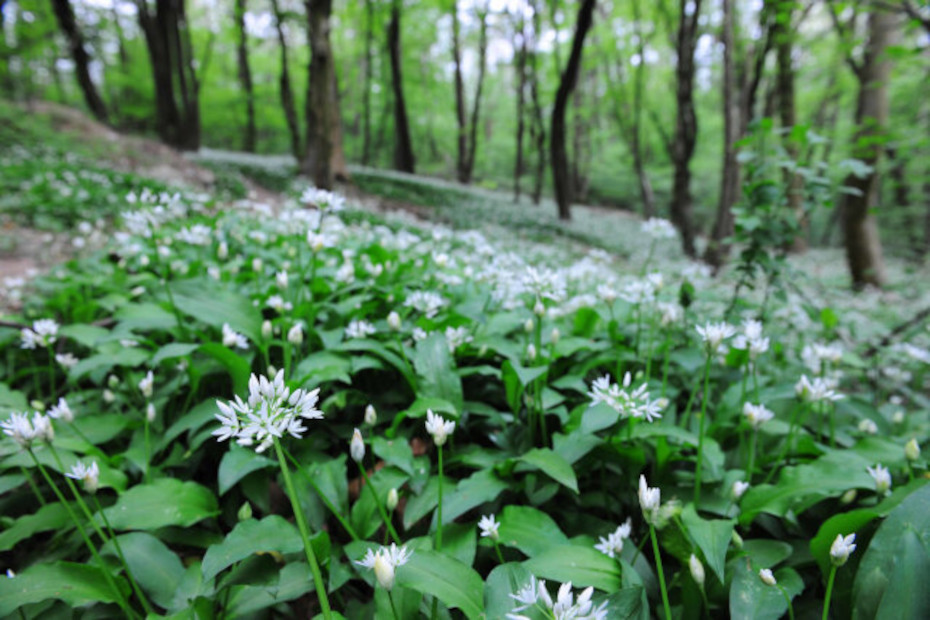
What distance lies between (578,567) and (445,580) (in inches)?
13.4

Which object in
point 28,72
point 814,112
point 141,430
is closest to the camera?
point 141,430

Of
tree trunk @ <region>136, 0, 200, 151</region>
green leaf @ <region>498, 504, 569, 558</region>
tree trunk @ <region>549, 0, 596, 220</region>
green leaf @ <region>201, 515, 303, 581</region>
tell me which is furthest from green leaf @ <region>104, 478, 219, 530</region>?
tree trunk @ <region>136, 0, 200, 151</region>

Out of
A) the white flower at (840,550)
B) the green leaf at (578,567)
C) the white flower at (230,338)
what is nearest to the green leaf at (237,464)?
the white flower at (230,338)

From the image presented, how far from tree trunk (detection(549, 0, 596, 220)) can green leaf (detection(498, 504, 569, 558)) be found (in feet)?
31.8

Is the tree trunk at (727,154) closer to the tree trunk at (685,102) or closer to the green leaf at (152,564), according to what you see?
the tree trunk at (685,102)

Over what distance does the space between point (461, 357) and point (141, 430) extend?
1.25m

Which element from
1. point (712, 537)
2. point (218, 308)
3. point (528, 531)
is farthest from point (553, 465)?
point (218, 308)

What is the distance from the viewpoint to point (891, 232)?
17.5 metres

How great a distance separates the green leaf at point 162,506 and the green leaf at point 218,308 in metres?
0.59

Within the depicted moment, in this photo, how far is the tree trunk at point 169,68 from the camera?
45.3 ft

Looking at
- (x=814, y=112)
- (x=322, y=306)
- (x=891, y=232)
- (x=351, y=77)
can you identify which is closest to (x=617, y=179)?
(x=814, y=112)

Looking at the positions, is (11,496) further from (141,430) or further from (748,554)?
(748,554)

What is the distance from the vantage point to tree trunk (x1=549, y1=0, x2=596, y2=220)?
29.3ft

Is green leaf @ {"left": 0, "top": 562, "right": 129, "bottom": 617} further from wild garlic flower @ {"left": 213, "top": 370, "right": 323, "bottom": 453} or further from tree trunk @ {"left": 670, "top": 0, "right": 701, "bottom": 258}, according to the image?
tree trunk @ {"left": 670, "top": 0, "right": 701, "bottom": 258}
